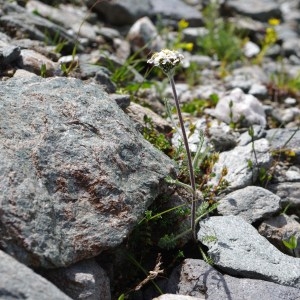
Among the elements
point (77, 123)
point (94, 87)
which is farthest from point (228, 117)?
point (77, 123)

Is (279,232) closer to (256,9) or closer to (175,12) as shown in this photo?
(175,12)

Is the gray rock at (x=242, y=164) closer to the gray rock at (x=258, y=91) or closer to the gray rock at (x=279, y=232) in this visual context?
the gray rock at (x=279, y=232)

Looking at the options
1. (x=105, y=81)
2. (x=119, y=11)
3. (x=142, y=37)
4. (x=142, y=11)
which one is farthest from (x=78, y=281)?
(x=142, y=11)

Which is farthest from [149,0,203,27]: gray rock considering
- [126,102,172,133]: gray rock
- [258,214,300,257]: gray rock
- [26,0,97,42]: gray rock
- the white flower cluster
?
the white flower cluster

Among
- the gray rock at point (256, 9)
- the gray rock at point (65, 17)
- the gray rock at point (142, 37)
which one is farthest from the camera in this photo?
the gray rock at point (256, 9)

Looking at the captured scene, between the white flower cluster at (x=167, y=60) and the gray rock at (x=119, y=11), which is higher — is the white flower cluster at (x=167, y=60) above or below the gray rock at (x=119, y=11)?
above

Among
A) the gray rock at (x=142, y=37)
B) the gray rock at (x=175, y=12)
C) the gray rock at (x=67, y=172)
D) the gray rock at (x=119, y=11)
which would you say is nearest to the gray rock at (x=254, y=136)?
the gray rock at (x=67, y=172)

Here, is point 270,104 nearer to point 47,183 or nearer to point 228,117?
point 228,117
